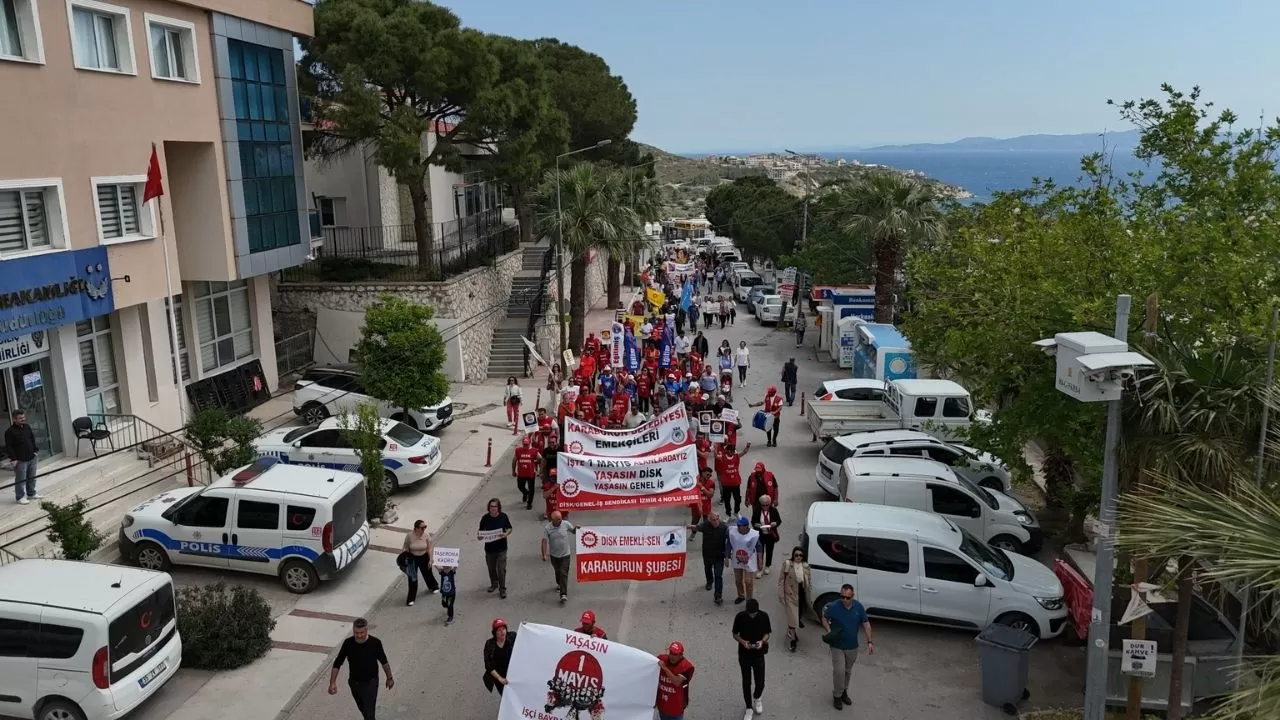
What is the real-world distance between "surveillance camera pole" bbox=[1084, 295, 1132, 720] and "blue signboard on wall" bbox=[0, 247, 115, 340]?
642 inches

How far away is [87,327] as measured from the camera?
19438 mm

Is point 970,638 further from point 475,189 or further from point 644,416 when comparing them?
point 475,189

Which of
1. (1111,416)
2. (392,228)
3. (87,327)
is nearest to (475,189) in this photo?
(392,228)

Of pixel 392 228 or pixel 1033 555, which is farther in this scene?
pixel 392 228

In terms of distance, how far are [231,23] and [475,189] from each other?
85.8ft

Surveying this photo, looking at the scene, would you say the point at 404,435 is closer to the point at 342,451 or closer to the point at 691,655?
the point at 342,451

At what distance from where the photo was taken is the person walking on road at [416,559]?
1383cm

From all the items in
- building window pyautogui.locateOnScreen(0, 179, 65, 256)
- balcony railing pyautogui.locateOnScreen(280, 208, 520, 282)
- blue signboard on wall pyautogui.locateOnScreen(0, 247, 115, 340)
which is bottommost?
balcony railing pyautogui.locateOnScreen(280, 208, 520, 282)

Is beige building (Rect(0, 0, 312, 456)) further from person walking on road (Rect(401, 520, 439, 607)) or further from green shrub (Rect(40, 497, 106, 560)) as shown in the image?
person walking on road (Rect(401, 520, 439, 607))

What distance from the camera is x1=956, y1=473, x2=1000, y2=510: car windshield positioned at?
52.0 feet

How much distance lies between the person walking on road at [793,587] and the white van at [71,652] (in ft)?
25.0

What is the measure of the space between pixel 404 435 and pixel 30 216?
7750 mm

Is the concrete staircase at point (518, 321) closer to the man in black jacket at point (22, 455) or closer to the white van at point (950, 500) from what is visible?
the man in black jacket at point (22, 455)

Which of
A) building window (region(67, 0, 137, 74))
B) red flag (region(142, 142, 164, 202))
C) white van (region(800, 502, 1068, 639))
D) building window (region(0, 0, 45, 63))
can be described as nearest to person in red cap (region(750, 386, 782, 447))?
white van (region(800, 502, 1068, 639))
